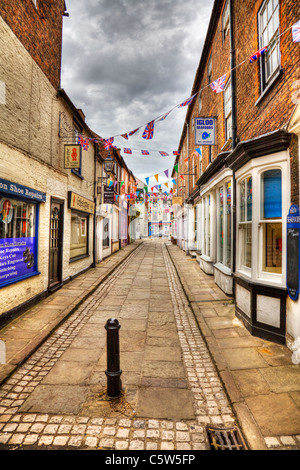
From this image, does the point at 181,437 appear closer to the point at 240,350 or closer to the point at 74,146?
the point at 240,350

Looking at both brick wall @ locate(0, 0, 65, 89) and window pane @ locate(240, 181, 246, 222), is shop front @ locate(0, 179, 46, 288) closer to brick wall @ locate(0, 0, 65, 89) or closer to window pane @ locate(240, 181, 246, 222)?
brick wall @ locate(0, 0, 65, 89)

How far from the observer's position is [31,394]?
10.3 feet

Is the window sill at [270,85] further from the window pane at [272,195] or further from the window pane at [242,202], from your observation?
the window pane at [242,202]

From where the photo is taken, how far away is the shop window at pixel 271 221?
4.50 m

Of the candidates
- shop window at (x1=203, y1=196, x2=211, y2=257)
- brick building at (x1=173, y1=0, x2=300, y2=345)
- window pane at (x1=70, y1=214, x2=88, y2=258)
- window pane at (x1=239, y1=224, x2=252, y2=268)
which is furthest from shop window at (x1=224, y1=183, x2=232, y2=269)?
window pane at (x1=70, y1=214, x2=88, y2=258)

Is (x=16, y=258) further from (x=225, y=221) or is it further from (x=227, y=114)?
(x=227, y=114)

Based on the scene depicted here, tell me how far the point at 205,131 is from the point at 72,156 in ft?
15.5

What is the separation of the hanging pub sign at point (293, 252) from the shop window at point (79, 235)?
755 centimetres

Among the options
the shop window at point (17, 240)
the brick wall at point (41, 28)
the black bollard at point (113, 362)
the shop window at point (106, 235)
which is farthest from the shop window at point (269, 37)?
the shop window at point (106, 235)

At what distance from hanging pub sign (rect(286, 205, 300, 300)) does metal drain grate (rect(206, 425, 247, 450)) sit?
7.27 feet

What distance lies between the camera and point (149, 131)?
6828 mm

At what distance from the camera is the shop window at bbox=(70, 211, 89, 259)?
31.6 ft

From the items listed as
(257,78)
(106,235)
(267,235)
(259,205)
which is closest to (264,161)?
(259,205)

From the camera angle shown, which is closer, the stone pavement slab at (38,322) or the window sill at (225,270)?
the stone pavement slab at (38,322)
